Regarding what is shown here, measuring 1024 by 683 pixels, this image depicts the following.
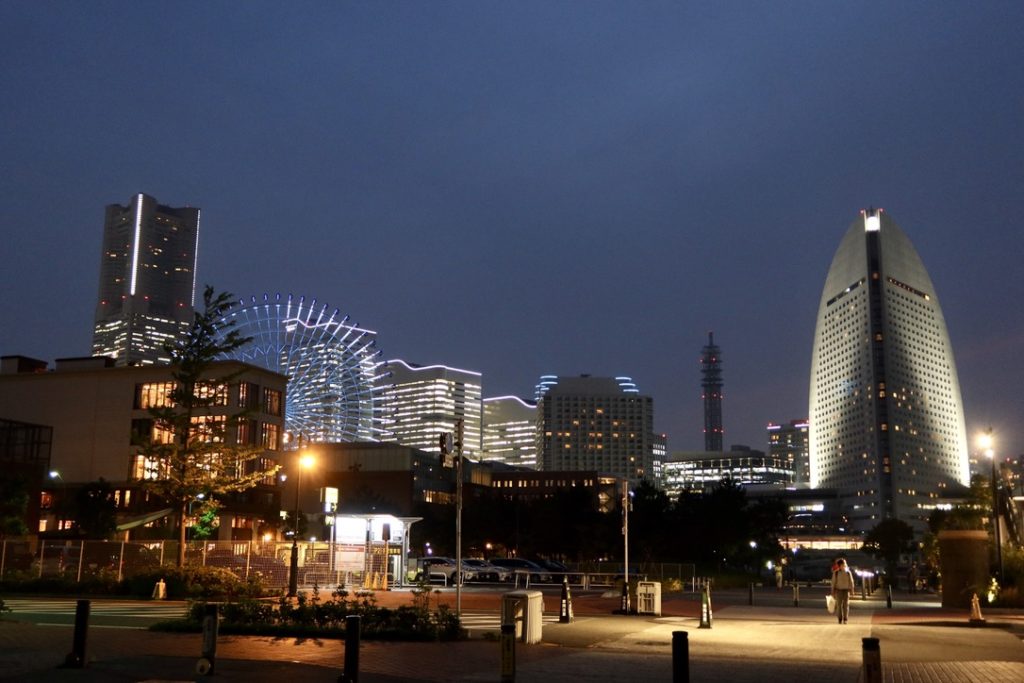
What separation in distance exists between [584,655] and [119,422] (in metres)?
75.8

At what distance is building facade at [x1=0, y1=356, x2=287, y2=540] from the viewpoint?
8369 centimetres

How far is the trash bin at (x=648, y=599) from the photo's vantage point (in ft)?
104

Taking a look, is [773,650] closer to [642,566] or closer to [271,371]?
[642,566]

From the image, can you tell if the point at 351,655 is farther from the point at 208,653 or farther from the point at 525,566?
the point at 525,566

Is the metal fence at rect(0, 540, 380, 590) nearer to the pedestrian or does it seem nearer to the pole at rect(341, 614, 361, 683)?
the pedestrian

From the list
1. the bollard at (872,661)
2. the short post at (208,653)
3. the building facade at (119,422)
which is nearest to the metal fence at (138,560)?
the short post at (208,653)

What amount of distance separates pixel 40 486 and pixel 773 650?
73.4 meters

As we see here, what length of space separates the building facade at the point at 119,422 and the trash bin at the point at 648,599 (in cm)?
5636

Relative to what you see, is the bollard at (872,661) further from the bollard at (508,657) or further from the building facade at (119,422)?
the building facade at (119,422)

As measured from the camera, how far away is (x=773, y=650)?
20734 millimetres

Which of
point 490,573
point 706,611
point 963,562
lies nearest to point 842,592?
point 706,611

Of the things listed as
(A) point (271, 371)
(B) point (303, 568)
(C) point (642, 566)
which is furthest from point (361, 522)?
(A) point (271, 371)

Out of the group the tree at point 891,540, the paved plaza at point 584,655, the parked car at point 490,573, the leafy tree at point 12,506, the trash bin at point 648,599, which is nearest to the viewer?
the paved plaza at point 584,655

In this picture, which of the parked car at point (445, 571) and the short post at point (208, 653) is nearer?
the short post at point (208, 653)
